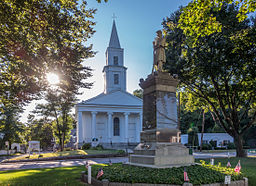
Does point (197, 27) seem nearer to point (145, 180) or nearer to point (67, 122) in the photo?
point (145, 180)

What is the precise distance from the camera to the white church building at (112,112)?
1719 inches

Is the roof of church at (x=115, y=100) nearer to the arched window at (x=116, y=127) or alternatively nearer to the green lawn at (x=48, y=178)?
the arched window at (x=116, y=127)

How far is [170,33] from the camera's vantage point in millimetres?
20000

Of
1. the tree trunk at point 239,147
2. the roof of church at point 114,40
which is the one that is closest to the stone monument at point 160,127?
the tree trunk at point 239,147

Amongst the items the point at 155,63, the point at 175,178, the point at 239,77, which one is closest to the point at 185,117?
the point at 239,77

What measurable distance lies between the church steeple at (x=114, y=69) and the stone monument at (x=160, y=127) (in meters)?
38.0

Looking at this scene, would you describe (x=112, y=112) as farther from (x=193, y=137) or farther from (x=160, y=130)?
(x=160, y=130)

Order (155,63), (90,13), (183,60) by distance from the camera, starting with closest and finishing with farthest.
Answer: (155,63), (90,13), (183,60)

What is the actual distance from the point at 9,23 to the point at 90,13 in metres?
3.87

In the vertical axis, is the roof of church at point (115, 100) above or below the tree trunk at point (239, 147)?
above

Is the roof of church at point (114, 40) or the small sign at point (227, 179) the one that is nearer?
the small sign at point (227, 179)

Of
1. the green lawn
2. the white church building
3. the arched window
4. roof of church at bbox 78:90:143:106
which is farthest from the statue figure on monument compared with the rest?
the arched window

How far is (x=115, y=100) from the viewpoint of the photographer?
45781 millimetres

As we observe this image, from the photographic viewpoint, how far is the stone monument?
28.4 ft
